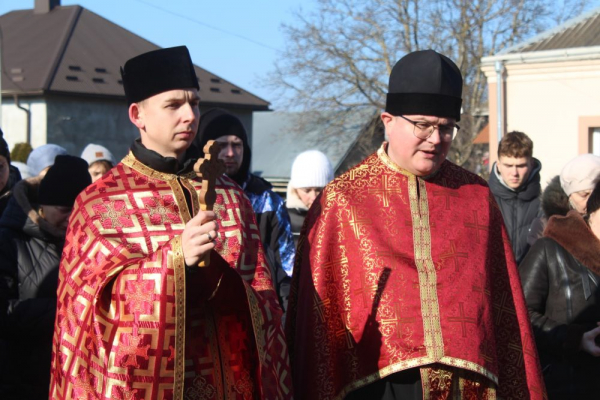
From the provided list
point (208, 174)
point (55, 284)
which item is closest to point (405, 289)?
point (208, 174)

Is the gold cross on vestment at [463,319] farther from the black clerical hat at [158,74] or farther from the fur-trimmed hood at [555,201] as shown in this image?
the fur-trimmed hood at [555,201]

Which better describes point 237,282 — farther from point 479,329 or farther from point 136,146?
point 479,329

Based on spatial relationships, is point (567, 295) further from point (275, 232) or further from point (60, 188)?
point (60, 188)

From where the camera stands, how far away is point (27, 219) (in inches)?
186

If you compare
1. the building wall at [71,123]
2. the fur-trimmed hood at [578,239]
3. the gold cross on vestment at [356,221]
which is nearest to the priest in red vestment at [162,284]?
the gold cross on vestment at [356,221]

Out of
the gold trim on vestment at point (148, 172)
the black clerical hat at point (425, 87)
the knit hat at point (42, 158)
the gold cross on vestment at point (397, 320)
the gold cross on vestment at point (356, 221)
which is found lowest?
the gold cross on vestment at point (397, 320)

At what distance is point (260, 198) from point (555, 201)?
1899mm

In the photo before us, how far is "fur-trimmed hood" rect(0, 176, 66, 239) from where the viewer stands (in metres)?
4.71

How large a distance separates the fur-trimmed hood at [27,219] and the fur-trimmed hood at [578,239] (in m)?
2.53

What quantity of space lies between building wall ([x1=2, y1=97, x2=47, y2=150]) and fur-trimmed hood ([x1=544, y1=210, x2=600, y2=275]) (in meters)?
30.8

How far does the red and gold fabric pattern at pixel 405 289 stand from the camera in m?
3.75

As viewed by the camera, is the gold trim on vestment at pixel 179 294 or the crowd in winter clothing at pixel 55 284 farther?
the crowd in winter clothing at pixel 55 284

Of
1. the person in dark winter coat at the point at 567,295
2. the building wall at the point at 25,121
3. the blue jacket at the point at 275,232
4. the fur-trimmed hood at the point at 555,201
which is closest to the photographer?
the person in dark winter coat at the point at 567,295

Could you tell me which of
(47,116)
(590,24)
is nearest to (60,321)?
(590,24)
